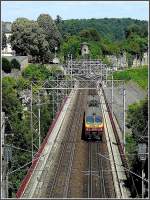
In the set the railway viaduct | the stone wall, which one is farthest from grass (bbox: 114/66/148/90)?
the railway viaduct

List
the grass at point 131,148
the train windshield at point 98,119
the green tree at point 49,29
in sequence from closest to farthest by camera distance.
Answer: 1. the grass at point 131,148
2. the train windshield at point 98,119
3. the green tree at point 49,29

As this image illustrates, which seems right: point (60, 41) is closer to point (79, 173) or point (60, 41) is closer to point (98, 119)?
point (98, 119)

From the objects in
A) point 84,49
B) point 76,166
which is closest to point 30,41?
point 84,49

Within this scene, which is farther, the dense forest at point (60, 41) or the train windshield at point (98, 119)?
the dense forest at point (60, 41)

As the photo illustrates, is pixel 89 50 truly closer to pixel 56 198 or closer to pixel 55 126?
pixel 55 126

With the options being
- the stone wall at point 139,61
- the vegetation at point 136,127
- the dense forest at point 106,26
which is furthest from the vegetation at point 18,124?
the dense forest at point 106,26

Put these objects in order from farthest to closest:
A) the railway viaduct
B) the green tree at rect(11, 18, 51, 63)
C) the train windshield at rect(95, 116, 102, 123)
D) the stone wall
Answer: the stone wall → the green tree at rect(11, 18, 51, 63) → the train windshield at rect(95, 116, 102, 123) → the railway viaduct

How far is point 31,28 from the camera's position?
62750 mm

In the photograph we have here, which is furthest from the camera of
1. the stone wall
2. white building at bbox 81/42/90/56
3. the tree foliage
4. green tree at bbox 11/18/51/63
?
the stone wall

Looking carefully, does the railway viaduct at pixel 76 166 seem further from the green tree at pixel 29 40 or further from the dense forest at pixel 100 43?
the dense forest at pixel 100 43

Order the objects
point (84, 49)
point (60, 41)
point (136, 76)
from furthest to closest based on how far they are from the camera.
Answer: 1. point (84, 49)
2. point (60, 41)
3. point (136, 76)

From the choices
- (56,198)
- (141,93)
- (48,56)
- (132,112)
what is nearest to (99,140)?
(132,112)

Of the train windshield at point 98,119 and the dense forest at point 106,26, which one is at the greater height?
the dense forest at point 106,26

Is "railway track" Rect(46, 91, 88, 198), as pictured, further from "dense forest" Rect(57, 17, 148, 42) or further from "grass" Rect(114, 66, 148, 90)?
"dense forest" Rect(57, 17, 148, 42)
